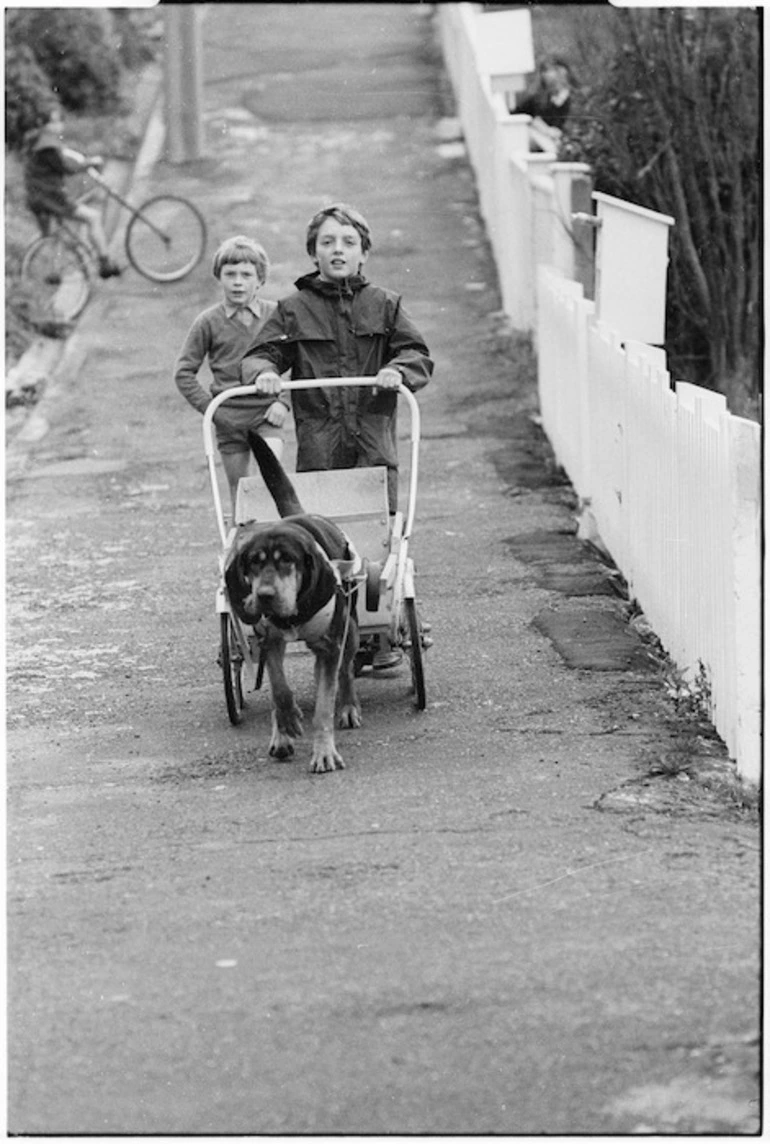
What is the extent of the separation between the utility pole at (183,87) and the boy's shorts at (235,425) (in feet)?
51.3

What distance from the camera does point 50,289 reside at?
20172mm

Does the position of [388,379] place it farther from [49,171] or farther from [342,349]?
[49,171]

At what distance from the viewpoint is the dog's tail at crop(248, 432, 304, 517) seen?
7766mm

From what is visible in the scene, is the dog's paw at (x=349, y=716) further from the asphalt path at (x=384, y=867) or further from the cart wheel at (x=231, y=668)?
the cart wheel at (x=231, y=668)

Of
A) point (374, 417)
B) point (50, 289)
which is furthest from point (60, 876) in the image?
point (50, 289)

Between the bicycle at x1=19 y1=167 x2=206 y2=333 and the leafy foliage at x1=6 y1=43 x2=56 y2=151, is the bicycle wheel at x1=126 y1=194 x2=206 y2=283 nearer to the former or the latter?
the bicycle at x1=19 y1=167 x2=206 y2=333

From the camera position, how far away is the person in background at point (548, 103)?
68.6ft

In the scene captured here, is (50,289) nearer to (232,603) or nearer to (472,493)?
(472,493)

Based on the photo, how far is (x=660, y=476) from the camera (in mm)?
9180

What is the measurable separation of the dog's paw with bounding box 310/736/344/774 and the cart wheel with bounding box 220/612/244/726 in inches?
27.8

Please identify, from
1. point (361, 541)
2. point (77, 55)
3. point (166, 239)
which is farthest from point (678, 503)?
point (77, 55)

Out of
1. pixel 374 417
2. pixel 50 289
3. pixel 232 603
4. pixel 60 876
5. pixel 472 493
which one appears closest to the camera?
pixel 60 876

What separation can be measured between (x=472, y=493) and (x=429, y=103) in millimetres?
15469

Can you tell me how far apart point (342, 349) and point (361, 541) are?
30.7 inches
